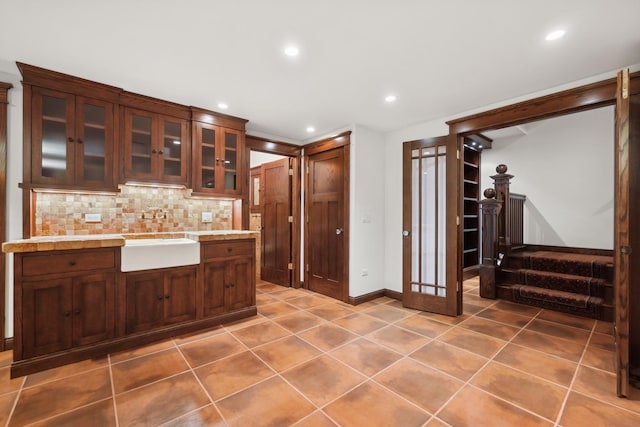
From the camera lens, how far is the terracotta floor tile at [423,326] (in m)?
3.00

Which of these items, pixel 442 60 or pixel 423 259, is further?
pixel 423 259

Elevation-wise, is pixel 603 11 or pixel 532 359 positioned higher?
pixel 603 11

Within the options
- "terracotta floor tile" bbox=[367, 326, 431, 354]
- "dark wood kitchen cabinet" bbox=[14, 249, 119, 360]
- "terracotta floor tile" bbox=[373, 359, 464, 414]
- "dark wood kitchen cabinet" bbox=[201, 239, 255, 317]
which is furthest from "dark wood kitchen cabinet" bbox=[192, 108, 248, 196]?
"terracotta floor tile" bbox=[373, 359, 464, 414]

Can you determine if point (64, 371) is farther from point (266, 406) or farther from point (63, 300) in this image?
point (266, 406)

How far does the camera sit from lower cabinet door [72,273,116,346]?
2387mm

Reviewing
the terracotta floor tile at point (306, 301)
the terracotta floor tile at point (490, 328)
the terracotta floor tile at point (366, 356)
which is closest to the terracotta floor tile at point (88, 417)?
the terracotta floor tile at point (366, 356)

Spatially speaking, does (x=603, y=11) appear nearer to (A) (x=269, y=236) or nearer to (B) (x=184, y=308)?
(B) (x=184, y=308)

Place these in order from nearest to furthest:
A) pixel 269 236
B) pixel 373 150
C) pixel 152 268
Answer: pixel 152 268, pixel 373 150, pixel 269 236

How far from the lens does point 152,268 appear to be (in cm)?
274

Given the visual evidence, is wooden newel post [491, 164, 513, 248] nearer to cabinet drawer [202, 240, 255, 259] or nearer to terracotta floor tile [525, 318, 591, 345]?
terracotta floor tile [525, 318, 591, 345]

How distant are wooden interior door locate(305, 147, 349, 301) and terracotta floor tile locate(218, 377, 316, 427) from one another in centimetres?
215

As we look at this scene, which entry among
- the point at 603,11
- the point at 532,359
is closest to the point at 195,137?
the point at 603,11

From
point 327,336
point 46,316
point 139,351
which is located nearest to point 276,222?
point 327,336

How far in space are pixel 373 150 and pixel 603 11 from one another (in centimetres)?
266
